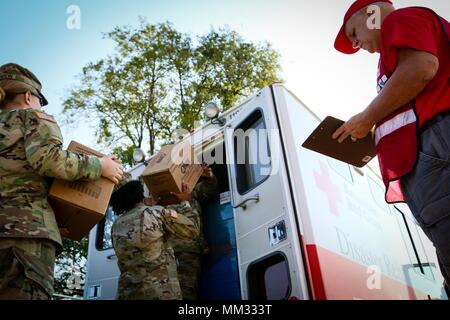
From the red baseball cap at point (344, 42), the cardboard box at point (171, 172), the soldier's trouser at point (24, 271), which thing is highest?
the cardboard box at point (171, 172)

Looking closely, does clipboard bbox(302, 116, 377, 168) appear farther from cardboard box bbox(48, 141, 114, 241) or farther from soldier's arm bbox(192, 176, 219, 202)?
soldier's arm bbox(192, 176, 219, 202)

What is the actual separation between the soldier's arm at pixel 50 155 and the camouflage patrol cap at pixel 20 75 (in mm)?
333

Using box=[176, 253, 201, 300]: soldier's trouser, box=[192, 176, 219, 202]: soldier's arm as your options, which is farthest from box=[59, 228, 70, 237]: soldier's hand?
box=[192, 176, 219, 202]: soldier's arm

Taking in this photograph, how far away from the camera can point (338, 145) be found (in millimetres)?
2037

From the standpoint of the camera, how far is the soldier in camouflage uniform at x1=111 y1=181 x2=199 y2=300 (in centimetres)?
329

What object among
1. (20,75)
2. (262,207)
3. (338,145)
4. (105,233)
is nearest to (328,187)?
(262,207)

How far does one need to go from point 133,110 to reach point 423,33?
13.6 meters

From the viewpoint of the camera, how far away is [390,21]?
1.60 metres

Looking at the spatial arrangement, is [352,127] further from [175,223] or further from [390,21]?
[175,223]

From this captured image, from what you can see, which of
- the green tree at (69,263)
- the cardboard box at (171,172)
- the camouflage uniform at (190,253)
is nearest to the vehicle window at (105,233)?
the camouflage uniform at (190,253)

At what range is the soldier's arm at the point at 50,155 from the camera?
204 centimetres

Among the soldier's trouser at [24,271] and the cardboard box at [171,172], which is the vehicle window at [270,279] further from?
the soldier's trouser at [24,271]

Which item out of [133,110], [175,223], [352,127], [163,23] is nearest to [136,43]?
[163,23]

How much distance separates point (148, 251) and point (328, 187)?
1.79 metres
